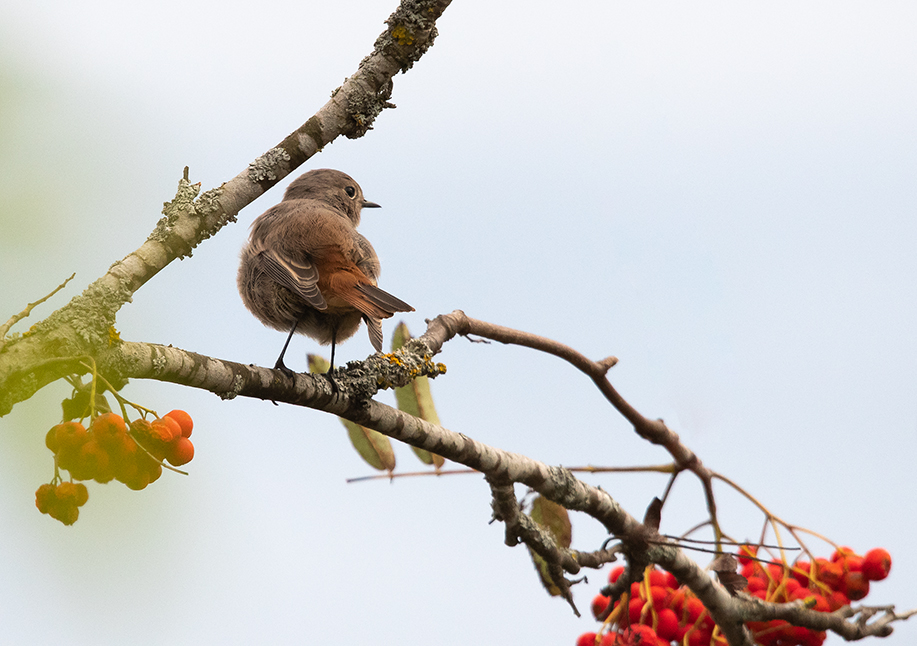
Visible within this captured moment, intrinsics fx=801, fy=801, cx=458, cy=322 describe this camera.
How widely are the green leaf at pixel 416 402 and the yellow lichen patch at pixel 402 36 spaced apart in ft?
4.77

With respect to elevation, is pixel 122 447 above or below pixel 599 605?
below

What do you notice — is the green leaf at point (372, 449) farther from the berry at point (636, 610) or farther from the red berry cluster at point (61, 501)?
the red berry cluster at point (61, 501)

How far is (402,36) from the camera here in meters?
2.69

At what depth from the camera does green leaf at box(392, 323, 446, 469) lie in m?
3.75

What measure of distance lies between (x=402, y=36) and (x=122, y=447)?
168cm

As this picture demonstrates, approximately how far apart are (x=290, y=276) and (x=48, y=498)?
8.11ft

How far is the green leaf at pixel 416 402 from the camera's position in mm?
3748

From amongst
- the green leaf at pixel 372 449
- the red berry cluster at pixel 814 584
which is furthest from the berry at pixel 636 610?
the green leaf at pixel 372 449

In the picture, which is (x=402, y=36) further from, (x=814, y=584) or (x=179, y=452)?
(x=814, y=584)

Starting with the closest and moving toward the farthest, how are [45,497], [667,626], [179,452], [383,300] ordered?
[45,497] → [179,452] → [383,300] → [667,626]

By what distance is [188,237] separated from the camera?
8.11 ft

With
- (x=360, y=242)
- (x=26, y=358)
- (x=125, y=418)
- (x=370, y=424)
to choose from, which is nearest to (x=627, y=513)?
(x=370, y=424)

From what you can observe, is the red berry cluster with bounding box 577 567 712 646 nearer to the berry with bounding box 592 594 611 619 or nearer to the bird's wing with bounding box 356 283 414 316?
the berry with bounding box 592 594 611 619

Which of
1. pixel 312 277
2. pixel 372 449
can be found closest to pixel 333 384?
pixel 312 277
